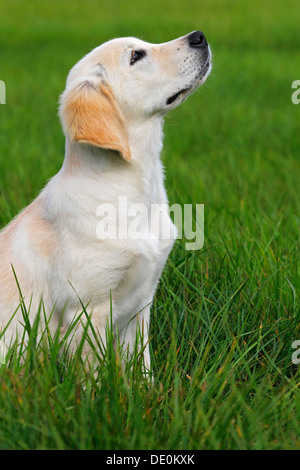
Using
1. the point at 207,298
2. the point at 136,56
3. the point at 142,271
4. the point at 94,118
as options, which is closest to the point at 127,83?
the point at 136,56

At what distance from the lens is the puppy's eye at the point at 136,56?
8.28 feet

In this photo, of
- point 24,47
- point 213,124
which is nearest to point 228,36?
point 24,47

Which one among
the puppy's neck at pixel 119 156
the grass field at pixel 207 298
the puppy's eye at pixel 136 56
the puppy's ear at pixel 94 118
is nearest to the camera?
the grass field at pixel 207 298

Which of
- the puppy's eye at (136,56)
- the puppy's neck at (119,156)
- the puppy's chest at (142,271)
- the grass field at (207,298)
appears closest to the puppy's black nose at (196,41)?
the puppy's eye at (136,56)

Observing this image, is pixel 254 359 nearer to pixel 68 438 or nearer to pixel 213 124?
pixel 68 438

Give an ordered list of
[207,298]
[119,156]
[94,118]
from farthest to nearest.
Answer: [207,298] < [119,156] < [94,118]

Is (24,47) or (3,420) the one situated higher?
(24,47)

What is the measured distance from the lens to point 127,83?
98.1 inches

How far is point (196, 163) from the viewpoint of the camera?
18.6ft

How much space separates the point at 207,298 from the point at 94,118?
916mm

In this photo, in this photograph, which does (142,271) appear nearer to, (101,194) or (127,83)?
(101,194)

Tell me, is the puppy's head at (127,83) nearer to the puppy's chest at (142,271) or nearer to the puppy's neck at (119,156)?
the puppy's neck at (119,156)

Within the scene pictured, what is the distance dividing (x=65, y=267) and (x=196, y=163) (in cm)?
349

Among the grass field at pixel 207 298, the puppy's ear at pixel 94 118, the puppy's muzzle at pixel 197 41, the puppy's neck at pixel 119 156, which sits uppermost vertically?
the puppy's muzzle at pixel 197 41
